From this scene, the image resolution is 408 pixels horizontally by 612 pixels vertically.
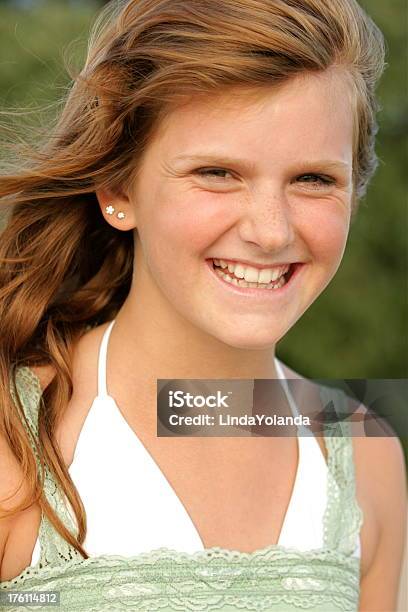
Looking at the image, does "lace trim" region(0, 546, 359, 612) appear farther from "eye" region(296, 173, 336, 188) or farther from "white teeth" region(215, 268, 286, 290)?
"eye" region(296, 173, 336, 188)

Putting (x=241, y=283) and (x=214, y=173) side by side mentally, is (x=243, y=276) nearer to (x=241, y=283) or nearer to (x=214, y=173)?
(x=241, y=283)

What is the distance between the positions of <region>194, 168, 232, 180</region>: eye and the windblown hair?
0.11 meters

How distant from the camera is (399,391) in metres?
1.57

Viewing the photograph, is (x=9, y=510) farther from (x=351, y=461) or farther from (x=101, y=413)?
(x=351, y=461)

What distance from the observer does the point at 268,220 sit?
1.44m

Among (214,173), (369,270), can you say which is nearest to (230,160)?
(214,173)

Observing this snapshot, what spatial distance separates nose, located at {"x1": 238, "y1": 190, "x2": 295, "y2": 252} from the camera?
143 cm

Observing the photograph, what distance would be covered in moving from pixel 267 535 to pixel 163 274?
0.48 meters

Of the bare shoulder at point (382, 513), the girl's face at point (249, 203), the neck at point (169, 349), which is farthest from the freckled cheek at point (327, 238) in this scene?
the bare shoulder at point (382, 513)

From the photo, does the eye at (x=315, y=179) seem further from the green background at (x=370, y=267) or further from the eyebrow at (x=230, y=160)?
the green background at (x=370, y=267)

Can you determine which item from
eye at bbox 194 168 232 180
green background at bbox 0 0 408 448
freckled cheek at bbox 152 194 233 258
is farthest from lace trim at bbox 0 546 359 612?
green background at bbox 0 0 408 448

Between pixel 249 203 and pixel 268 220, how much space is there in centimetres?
4

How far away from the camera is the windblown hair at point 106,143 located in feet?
4.75

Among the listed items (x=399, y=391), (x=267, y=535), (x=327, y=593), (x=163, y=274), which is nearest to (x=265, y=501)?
(x=267, y=535)
